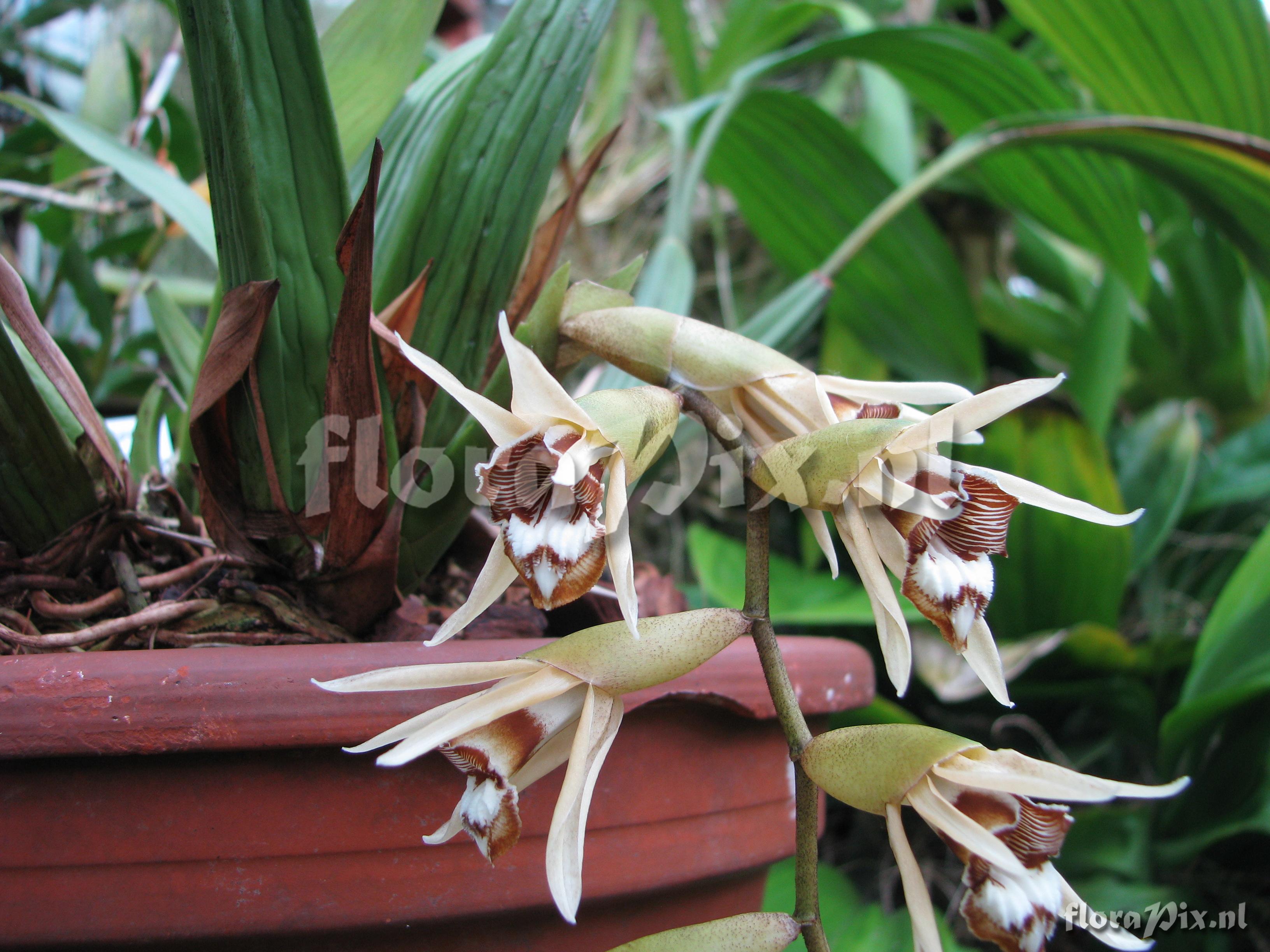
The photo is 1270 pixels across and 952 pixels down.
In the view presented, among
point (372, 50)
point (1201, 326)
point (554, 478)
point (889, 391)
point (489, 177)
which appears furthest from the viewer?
point (1201, 326)

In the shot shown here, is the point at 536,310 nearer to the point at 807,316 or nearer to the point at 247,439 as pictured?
the point at 247,439

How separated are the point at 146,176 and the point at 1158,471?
110 centimetres

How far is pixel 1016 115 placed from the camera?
1088 millimetres

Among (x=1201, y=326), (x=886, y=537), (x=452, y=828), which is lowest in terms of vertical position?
(x=1201, y=326)

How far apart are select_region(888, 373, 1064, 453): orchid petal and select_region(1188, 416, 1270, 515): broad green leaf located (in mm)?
986

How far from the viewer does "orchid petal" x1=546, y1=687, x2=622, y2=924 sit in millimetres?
292

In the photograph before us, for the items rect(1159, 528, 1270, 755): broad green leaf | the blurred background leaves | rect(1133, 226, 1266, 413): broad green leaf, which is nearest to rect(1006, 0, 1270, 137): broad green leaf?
the blurred background leaves

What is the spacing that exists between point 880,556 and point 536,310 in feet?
0.70

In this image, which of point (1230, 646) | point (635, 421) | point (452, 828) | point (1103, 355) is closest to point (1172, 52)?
point (1103, 355)

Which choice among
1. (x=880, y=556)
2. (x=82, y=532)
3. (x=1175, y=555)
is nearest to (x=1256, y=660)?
(x=1175, y=555)

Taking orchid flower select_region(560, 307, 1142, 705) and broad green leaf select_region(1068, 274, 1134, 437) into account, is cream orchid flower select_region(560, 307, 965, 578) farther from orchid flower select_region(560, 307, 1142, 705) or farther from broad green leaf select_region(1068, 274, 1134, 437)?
broad green leaf select_region(1068, 274, 1134, 437)

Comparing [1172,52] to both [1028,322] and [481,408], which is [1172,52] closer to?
[1028,322]

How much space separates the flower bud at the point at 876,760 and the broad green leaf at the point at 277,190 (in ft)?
0.98

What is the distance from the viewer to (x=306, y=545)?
1.57 ft
